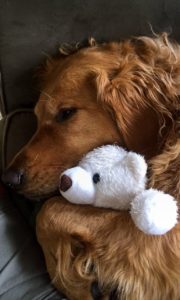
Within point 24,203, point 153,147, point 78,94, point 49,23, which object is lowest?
point 24,203

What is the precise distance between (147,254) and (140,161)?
23cm

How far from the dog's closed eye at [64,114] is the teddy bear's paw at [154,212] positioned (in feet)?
1.18

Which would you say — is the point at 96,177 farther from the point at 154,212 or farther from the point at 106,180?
the point at 154,212

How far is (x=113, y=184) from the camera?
1.28 meters

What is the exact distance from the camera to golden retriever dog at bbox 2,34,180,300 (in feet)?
4.17

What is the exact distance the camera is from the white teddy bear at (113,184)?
3.99ft

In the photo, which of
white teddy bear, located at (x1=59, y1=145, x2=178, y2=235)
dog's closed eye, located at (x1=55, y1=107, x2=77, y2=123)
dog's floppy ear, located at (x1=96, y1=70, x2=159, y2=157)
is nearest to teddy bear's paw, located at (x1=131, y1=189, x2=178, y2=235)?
white teddy bear, located at (x1=59, y1=145, x2=178, y2=235)

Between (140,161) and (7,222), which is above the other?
(140,161)

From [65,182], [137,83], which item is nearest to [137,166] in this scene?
[65,182]

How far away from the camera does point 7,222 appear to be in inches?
59.4

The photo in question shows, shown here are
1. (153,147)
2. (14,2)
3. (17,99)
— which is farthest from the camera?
(17,99)

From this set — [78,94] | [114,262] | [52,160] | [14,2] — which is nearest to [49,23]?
[14,2]

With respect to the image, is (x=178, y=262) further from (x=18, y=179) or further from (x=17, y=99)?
(x=17, y=99)

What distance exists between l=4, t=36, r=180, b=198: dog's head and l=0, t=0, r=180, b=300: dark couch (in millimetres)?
150
